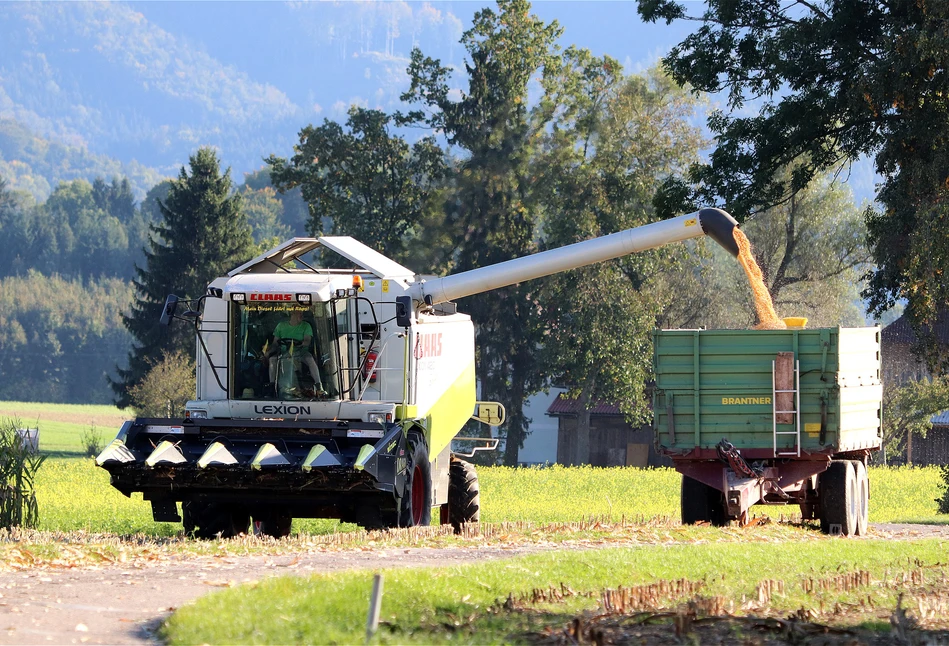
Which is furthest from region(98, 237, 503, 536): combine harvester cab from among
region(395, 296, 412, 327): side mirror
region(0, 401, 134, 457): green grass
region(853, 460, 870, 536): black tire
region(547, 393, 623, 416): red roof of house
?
region(547, 393, 623, 416): red roof of house

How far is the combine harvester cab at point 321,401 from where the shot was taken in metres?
16.0

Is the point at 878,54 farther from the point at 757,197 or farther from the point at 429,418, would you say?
the point at 429,418

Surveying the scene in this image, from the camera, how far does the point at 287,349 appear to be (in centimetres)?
1780

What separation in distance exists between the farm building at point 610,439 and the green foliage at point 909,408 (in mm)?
14003

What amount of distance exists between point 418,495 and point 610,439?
51.2 m

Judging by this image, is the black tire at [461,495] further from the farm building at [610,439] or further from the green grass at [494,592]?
the farm building at [610,439]

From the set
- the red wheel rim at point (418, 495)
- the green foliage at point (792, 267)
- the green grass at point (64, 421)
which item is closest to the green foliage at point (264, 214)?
the green grass at point (64, 421)

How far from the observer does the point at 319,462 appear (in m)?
15.7

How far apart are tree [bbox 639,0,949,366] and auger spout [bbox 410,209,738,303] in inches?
228

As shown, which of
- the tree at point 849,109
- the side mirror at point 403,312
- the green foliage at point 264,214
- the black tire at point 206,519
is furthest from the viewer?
the green foliage at point 264,214

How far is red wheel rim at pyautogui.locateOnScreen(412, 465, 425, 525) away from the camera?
17.6 metres

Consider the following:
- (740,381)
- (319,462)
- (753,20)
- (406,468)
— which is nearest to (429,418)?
(406,468)

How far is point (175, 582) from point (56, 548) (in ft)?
8.72

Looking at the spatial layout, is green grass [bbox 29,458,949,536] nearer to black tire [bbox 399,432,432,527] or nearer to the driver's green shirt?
black tire [bbox 399,432,432,527]
